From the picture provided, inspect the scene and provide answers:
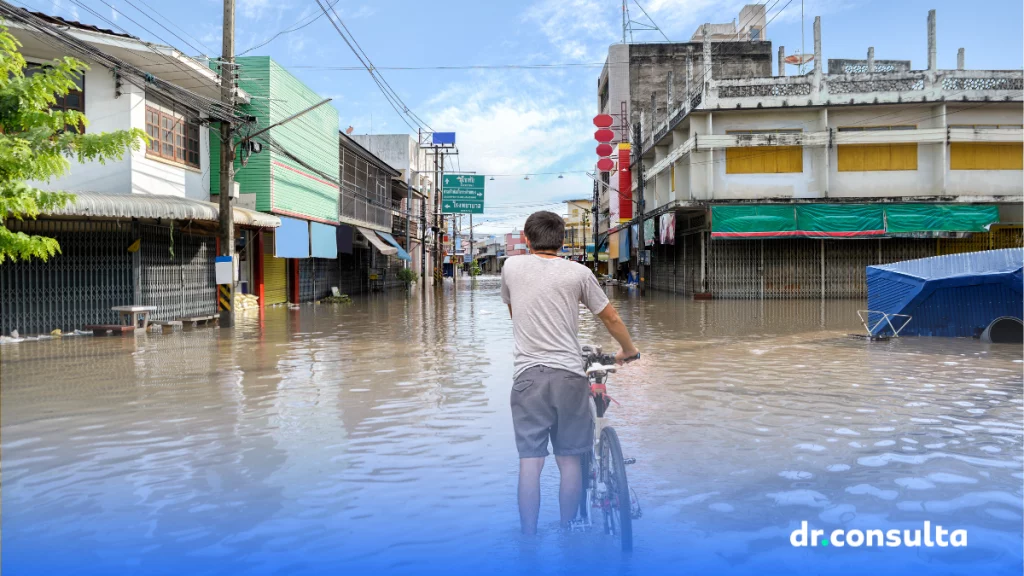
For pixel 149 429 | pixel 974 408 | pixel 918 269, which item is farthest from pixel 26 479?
pixel 918 269

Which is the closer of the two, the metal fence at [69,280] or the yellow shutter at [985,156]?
the metal fence at [69,280]

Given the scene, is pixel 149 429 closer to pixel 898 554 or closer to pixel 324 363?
pixel 324 363

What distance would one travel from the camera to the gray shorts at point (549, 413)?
160 inches

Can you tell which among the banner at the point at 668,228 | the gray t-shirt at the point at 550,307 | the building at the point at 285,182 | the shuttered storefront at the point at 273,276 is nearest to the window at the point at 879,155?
the banner at the point at 668,228

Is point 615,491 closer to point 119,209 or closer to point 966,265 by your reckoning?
point 966,265

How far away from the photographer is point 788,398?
340 inches

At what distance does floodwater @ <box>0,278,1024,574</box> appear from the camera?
410 cm

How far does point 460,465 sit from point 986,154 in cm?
3094

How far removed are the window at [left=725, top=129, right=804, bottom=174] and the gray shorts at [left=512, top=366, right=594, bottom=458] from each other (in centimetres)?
2821

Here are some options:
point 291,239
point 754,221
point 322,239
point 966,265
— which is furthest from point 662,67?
point 966,265

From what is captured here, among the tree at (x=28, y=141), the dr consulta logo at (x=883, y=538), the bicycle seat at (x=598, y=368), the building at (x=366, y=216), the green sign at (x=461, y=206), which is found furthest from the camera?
the green sign at (x=461, y=206)

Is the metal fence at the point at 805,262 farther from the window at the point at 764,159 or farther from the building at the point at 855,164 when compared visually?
the window at the point at 764,159

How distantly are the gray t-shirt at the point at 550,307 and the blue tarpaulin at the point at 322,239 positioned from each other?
25662 millimetres

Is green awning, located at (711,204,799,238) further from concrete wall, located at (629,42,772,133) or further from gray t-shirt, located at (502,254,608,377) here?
gray t-shirt, located at (502,254,608,377)
